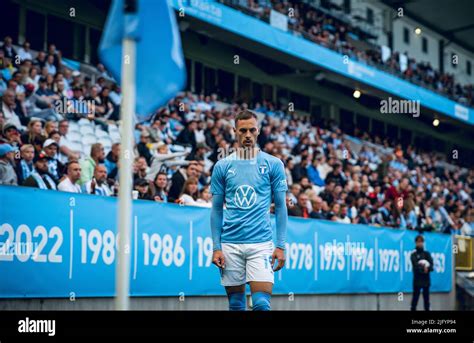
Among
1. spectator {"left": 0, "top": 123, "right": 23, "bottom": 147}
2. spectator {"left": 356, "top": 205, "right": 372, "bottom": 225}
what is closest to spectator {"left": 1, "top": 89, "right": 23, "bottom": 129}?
spectator {"left": 0, "top": 123, "right": 23, "bottom": 147}

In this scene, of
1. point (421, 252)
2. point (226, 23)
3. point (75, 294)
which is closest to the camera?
point (75, 294)

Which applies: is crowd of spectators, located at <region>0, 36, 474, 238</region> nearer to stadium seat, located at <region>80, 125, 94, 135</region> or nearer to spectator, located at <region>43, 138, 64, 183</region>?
spectator, located at <region>43, 138, 64, 183</region>

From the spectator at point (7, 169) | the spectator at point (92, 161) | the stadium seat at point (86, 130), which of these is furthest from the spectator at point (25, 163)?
the stadium seat at point (86, 130)

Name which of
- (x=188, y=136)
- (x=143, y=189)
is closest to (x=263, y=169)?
(x=143, y=189)

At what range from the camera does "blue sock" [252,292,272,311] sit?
6.59 metres

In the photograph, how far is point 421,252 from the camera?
54.1 feet

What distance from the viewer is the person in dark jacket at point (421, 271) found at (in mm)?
16375

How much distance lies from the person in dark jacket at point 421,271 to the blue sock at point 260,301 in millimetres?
10289

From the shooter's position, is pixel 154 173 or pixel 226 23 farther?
pixel 226 23

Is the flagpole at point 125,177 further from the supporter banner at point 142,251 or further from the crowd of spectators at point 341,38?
the crowd of spectators at point 341,38
